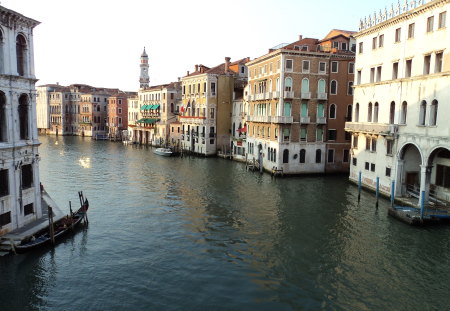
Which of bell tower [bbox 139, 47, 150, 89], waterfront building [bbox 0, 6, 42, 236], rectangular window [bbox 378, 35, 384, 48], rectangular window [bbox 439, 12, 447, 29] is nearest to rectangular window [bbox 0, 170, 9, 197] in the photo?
waterfront building [bbox 0, 6, 42, 236]

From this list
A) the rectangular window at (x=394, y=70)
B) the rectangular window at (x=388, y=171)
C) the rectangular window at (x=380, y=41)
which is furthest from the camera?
the rectangular window at (x=380, y=41)

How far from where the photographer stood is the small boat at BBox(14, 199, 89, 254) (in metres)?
16.5

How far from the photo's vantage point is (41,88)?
348ft


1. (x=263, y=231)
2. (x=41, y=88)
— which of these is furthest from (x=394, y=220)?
(x=41, y=88)

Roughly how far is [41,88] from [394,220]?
10523cm

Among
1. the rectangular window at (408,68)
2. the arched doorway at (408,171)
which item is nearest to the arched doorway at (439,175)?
the arched doorway at (408,171)

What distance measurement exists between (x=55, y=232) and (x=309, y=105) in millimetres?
26558

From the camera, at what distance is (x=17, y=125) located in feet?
59.2

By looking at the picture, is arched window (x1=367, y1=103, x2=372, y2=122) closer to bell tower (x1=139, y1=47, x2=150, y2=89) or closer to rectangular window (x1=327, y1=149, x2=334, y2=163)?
rectangular window (x1=327, y1=149, x2=334, y2=163)

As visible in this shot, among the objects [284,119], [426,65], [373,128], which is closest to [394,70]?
[426,65]

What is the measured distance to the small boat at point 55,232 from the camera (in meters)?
16.5

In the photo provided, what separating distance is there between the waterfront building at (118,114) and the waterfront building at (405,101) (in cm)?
6972

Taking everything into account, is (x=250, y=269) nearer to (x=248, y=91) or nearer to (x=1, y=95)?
(x=1, y=95)

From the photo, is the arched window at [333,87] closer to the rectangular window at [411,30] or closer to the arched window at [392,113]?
the arched window at [392,113]
